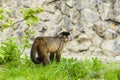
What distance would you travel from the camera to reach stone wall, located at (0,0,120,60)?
12156 mm

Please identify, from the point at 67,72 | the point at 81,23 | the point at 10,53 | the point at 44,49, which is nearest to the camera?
the point at 67,72

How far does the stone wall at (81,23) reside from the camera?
39.9 feet

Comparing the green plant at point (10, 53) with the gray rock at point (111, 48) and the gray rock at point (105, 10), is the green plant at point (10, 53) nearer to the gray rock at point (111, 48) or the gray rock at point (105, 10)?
the gray rock at point (111, 48)

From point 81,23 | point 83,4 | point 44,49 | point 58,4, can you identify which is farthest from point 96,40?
point 44,49

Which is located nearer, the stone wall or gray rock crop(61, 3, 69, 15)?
the stone wall

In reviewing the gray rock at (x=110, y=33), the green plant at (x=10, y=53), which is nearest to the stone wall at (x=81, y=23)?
the gray rock at (x=110, y=33)

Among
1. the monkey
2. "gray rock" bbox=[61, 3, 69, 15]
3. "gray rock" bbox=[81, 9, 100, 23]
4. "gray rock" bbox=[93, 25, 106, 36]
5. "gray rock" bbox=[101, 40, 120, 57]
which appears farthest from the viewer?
"gray rock" bbox=[61, 3, 69, 15]

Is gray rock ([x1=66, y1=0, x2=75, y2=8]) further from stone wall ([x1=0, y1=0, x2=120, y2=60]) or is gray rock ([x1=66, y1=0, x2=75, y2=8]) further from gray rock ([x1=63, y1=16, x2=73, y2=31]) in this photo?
gray rock ([x1=63, y1=16, x2=73, y2=31])

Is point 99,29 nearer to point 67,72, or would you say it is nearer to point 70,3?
point 70,3

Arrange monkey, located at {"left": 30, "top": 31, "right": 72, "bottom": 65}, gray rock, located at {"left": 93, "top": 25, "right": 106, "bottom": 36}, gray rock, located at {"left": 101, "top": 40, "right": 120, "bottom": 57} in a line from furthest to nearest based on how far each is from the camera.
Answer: gray rock, located at {"left": 93, "top": 25, "right": 106, "bottom": 36} < gray rock, located at {"left": 101, "top": 40, "right": 120, "bottom": 57} < monkey, located at {"left": 30, "top": 31, "right": 72, "bottom": 65}

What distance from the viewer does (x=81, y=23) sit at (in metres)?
12.3

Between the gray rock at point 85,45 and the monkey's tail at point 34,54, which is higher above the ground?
the monkey's tail at point 34,54

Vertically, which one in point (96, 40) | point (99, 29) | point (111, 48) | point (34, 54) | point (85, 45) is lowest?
point (111, 48)

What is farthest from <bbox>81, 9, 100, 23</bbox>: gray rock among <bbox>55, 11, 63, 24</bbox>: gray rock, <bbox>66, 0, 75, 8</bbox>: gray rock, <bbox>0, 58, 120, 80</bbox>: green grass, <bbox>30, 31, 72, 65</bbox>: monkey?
<bbox>0, 58, 120, 80</bbox>: green grass
